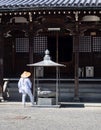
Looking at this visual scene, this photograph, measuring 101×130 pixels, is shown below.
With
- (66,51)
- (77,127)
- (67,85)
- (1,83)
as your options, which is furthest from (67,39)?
(77,127)

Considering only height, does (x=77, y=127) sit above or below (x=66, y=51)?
below

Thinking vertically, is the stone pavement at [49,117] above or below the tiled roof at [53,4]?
below

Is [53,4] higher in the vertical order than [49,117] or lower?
higher

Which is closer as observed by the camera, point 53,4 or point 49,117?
point 49,117

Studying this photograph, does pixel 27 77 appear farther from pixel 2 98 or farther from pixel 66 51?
pixel 66 51

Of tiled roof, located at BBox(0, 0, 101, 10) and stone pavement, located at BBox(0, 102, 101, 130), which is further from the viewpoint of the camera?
tiled roof, located at BBox(0, 0, 101, 10)

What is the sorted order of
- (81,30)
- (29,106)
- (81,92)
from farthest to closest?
(81,92) → (81,30) → (29,106)

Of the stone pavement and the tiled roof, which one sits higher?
the tiled roof

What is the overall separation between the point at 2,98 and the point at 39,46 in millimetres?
5069

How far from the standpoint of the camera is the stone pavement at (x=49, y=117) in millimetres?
14984

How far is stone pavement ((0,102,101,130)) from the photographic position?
15.0m

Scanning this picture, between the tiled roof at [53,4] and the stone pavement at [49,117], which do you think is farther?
the tiled roof at [53,4]

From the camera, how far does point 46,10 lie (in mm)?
22141

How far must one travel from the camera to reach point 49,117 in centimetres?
1738
